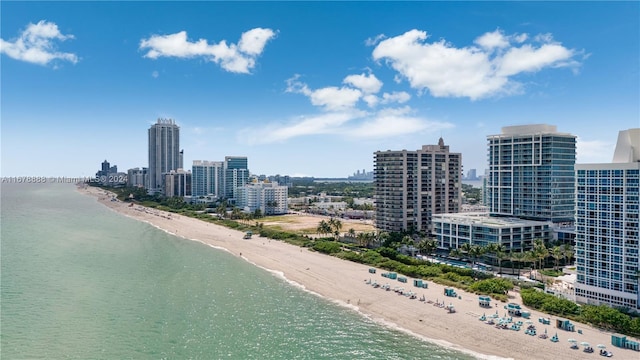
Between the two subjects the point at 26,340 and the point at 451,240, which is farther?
the point at 451,240

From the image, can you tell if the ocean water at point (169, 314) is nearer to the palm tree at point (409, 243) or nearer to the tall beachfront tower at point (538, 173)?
the palm tree at point (409, 243)

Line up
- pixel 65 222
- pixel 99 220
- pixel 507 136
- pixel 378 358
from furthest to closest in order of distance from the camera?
pixel 99 220, pixel 65 222, pixel 507 136, pixel 378 358

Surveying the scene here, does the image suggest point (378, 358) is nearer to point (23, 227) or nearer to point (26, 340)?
point (26, 340)

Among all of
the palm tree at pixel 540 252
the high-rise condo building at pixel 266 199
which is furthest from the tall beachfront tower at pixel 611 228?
the high-rise condo building at pixel 266 199

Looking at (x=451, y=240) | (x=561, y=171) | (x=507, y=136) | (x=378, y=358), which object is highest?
(x=507, y=136)

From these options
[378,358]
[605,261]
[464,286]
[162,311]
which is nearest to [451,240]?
[464,286]

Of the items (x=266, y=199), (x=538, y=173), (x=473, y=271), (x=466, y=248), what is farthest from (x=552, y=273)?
(x=266, y=199)

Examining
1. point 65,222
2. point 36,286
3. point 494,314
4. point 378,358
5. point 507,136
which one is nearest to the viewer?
point 378,358

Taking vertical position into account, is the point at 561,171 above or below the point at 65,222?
above
